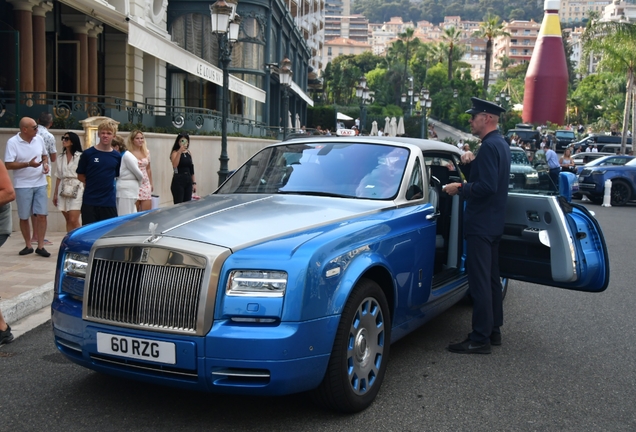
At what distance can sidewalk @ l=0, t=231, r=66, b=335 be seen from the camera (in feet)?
20.6

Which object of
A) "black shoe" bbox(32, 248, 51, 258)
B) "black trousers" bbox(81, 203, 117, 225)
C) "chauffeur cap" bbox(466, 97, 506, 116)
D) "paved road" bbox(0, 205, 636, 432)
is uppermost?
"chauffeur cap" bbox(466, 97, 506, 116)

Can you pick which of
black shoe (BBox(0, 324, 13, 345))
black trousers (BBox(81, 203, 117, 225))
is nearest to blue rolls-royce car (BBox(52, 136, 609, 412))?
black shoe (BBox(0, 324, 13, 345))

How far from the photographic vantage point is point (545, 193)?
5.83 m

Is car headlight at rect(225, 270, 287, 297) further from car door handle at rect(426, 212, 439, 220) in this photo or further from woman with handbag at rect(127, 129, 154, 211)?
woman with handbag at rect(127, 129, 154, 211)

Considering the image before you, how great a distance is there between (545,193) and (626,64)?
1316 inches

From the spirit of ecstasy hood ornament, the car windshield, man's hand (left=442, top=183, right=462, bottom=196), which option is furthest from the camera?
man's hand (left=442, top=183, right=462, bottom=196)

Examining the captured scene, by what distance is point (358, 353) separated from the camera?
4129 millimetres

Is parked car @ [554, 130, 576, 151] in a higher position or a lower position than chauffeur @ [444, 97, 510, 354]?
higher

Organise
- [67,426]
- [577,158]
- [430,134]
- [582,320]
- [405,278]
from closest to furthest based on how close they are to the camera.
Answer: [67,426], [405,278], [582,320], [577,158], [430,134]

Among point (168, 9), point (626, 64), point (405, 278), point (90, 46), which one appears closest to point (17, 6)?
point (90, 46)

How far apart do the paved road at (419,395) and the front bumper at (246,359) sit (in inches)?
13.7

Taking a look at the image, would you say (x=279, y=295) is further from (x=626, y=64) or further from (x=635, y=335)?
(x=626, y=64)

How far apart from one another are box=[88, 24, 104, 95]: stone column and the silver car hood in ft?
51.5

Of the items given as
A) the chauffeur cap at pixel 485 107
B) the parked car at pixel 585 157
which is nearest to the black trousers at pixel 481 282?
the chauffeur cap at pixel 485 107
